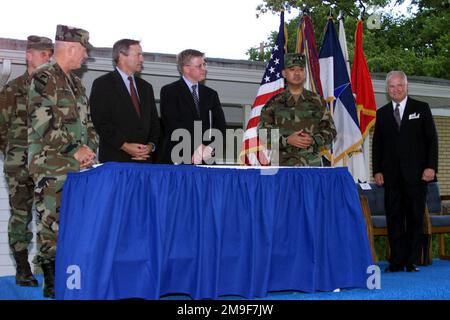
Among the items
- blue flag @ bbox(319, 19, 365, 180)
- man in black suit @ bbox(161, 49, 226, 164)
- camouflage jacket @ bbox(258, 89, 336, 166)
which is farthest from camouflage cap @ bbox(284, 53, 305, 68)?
blue flag @ bbox(319, 19, 365, 180)

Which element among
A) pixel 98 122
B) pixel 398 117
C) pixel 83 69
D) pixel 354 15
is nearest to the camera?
pixel 98 122

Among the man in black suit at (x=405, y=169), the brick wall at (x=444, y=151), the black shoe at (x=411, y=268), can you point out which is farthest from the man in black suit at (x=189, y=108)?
the brick wall at (x=444, y=151)

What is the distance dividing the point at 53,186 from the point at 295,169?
182 cm

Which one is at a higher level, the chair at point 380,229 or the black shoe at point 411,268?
the chair at point 380,229

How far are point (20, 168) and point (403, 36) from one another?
813 inches

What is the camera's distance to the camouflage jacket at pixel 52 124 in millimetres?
4617

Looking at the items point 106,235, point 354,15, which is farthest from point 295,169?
point 354,15

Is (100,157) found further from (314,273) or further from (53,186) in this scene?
(314,273)

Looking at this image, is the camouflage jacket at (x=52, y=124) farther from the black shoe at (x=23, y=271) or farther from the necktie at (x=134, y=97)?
the black shoe at (x=23, y=271)

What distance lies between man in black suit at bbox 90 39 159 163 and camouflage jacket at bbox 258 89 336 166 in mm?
1099

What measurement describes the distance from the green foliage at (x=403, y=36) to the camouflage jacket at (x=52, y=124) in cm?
1709

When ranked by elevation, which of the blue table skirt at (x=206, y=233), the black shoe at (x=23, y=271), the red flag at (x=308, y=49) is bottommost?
the black shoe at (x=23, y=271)

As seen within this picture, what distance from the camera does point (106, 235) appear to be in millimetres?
4145
